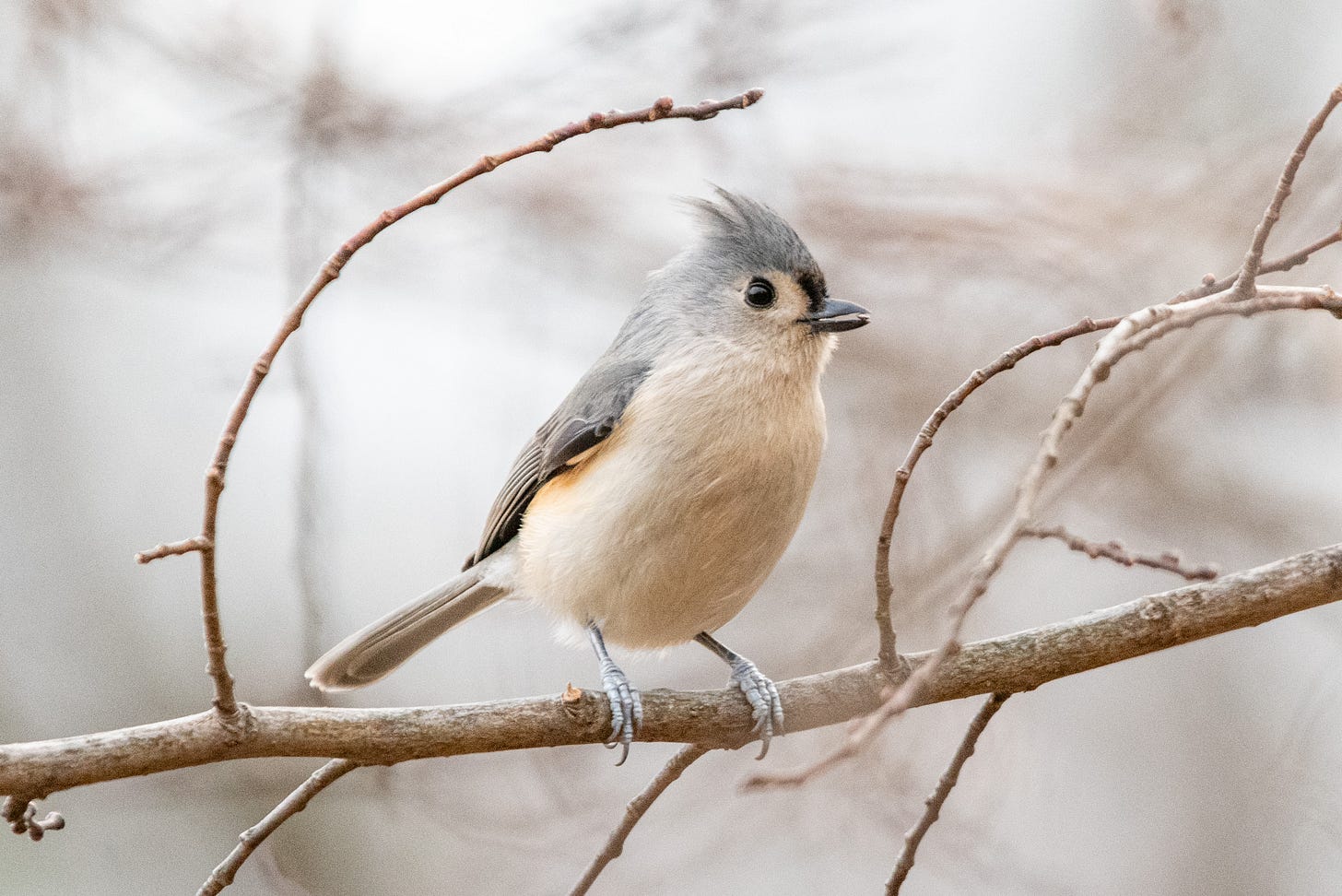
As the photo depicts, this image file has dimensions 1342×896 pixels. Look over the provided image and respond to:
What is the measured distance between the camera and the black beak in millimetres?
2496

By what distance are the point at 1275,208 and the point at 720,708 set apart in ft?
3.87

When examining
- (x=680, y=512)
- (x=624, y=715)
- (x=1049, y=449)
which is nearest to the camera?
(x=1049, y=449)

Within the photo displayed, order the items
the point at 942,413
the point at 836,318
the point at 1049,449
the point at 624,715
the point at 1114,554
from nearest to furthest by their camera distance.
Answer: the point at 1049,449 → the point at 1114,554 → the point at 942,413 → the point at 624,715 → the point at 836,318

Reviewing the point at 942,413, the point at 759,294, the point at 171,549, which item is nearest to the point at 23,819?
the point at 171,549

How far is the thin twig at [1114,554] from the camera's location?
1280 millimetres

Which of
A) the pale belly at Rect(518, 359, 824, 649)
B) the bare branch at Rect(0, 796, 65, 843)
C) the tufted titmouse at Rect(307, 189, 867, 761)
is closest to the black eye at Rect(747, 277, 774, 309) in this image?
the tufted titmouse at Rect(307, 189, 867, 761)

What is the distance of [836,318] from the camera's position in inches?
99.3

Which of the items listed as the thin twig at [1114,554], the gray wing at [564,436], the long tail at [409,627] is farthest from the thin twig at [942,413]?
the long tail at [409,627]

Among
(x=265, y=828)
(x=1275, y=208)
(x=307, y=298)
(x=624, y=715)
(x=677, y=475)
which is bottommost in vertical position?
(x=265, y=828)

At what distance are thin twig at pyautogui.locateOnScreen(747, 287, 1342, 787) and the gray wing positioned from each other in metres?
1.34

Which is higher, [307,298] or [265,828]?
[307,298]

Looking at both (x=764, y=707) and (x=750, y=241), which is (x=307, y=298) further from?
(x=750, y=241)

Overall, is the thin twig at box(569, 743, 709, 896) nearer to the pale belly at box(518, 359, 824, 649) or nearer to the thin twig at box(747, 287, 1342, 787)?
the pale belly at box(518, 359, 824, 649)

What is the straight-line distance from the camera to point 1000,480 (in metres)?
3.75
